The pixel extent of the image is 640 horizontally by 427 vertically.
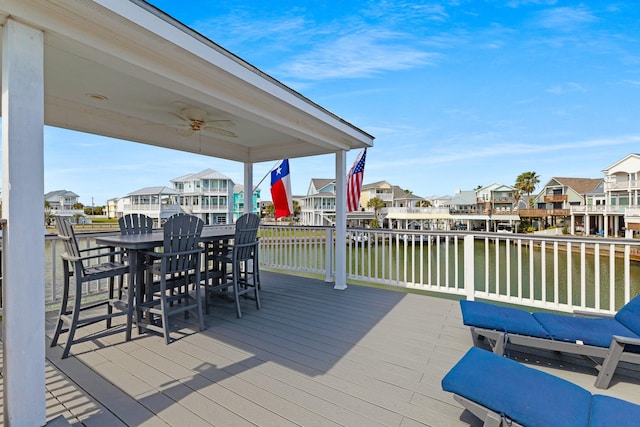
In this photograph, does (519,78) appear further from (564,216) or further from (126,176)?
(564,216)

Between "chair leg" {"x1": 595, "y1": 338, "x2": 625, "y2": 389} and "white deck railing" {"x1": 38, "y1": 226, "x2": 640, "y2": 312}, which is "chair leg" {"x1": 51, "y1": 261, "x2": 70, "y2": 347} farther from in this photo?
"chair leg" {"x1": 595, "y1": 338, "x2": 625, "y2": 389}

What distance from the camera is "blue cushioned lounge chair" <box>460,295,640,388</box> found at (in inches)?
83.1

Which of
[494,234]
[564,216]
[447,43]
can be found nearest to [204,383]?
[494,234]

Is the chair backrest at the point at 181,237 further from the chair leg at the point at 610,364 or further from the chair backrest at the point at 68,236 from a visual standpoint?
the chair leg at the point at 610,364

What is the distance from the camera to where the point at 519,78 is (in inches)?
376

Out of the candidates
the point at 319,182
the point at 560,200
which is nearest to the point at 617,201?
the point at 560,200

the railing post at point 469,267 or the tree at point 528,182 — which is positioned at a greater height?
the tree at point 528,182

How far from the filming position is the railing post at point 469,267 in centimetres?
414

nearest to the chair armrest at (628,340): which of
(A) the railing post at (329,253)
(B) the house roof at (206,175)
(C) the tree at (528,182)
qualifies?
(A) the railing post at (329,253)

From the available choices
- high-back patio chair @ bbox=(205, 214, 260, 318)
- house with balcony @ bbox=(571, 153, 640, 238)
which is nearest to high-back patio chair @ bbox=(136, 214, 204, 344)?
high-back patio chair @ bbox=(205, 214, 260, 318)

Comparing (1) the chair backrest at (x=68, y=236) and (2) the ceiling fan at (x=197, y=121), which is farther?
(2) the ceiling fan at (x=197, y=121)

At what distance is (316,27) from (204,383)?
25.4ft

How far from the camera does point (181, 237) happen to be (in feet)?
10.3

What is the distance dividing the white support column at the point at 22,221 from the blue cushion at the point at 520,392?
7.77 ft
